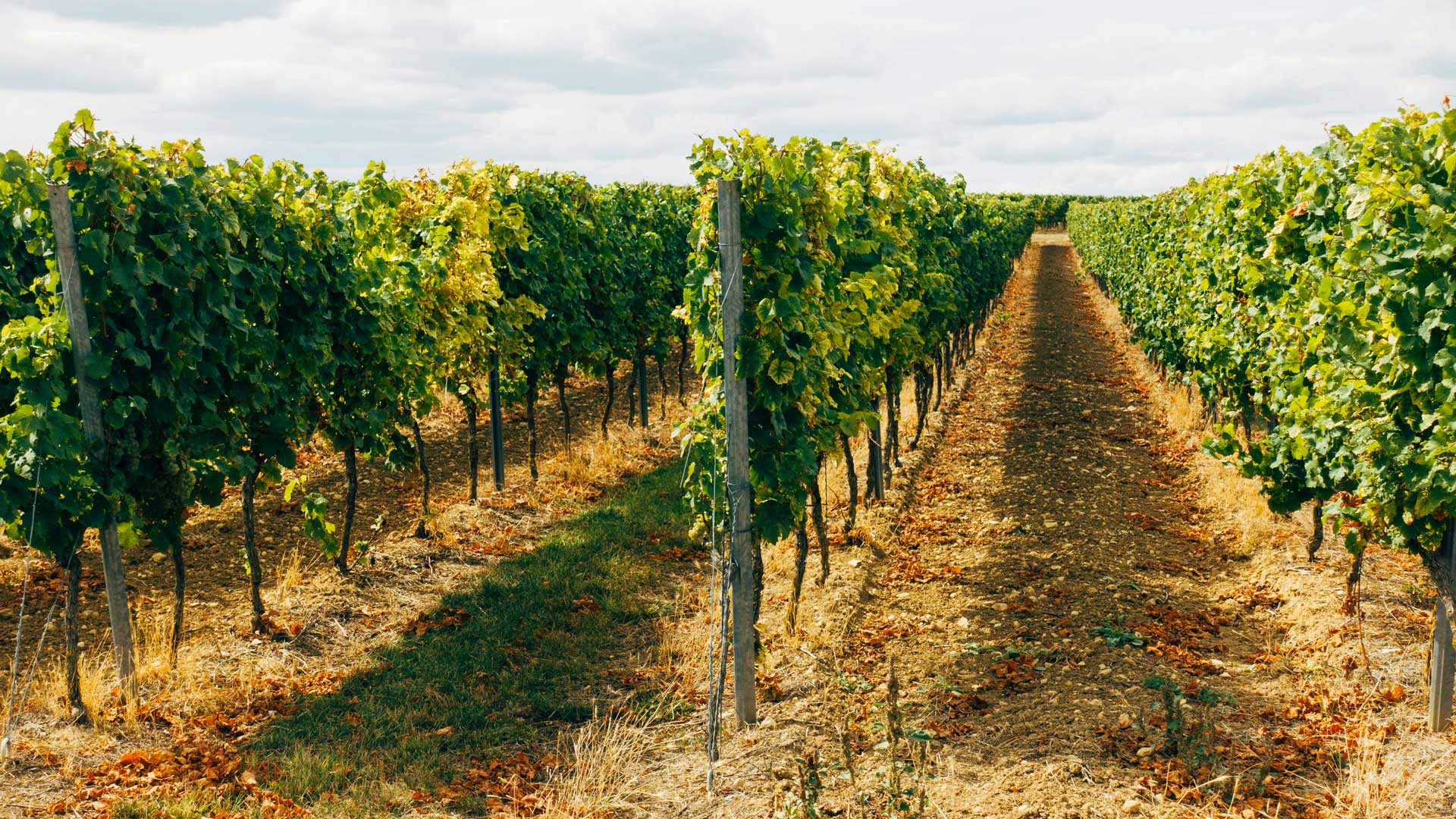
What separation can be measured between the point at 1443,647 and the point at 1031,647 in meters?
2.39

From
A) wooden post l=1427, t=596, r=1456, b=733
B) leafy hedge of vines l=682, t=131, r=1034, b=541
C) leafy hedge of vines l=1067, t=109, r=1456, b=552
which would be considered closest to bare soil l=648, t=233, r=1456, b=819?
wooden post l=1427, t=596, r=1456, b=733

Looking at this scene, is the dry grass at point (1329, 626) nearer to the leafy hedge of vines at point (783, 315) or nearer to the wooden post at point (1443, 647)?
the wooden post at point (1443, 647)

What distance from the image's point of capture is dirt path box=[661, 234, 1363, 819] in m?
5.10

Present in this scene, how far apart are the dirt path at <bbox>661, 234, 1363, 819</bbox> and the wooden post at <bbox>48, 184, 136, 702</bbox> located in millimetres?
3936

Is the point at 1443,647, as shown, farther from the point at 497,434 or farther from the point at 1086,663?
the point at 497,434

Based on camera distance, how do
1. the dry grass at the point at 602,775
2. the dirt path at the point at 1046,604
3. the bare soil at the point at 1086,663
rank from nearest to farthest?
the dry grass at the point at 602,775 < the bare soil at the point at 1086,663 < the dirt path at the point at 1046,604

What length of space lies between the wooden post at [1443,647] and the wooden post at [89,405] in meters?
7.83

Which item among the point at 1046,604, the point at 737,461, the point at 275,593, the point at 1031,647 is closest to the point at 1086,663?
the point at 1031,647

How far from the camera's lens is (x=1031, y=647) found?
6.94 metres

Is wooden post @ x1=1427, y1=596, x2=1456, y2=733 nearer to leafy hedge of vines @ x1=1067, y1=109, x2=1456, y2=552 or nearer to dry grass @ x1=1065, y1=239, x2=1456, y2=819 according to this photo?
dry grass @ x1=1065, y1=239, x2=1456, y2=819

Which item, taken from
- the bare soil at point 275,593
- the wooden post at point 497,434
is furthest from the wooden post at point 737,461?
the wooden post at point 497,434

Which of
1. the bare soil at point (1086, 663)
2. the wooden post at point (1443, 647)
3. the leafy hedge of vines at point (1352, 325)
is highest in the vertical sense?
the leafy hedge of vines at point (1352, 325)

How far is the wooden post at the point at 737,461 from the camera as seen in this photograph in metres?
5.55

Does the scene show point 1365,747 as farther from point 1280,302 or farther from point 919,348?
point 919,348
